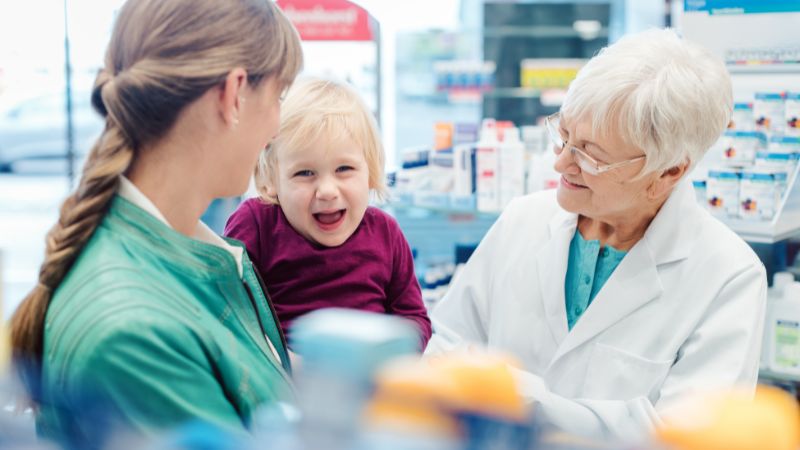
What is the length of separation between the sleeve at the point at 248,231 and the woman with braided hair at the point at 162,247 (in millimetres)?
785

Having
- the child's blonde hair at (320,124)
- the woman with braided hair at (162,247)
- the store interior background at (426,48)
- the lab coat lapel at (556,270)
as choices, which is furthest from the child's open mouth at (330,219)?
the store interior background at (426,48)

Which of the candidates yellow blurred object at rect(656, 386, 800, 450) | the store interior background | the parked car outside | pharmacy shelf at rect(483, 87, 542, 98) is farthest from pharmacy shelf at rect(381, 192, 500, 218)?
the parked car outside

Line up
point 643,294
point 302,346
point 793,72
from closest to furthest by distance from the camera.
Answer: point 302,346, point 643,294, point 793,72

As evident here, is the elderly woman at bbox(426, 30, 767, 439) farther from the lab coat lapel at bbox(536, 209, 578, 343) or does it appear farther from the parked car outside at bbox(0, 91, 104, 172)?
the parked car outside at bbox(0, 91, 104, 172)

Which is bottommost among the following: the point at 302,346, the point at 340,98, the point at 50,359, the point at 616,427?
the point at 616,427

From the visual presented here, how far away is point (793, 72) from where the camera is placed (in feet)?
10.1

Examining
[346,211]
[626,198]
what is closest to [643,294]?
[626,198]

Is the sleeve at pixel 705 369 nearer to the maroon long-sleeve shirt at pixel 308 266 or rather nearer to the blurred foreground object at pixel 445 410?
the maroon long-sleeve shirt at pixel 308 266

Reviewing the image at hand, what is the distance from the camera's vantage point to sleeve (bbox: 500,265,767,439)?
5.86ft

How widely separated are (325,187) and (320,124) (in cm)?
14

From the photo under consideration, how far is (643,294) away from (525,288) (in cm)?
30

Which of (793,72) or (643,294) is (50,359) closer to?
(643,294)

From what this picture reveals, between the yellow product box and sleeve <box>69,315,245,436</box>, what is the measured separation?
6.40 m

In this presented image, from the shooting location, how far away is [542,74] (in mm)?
7191
